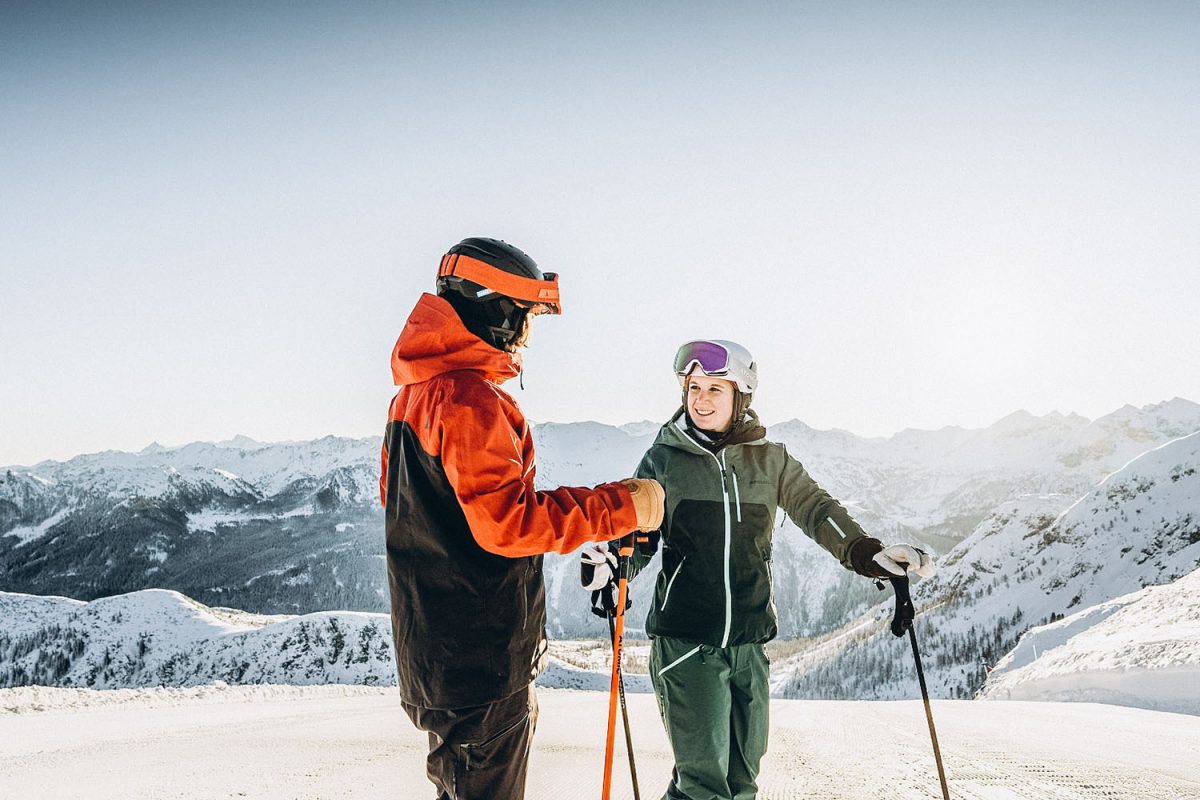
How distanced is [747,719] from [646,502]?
1.36m

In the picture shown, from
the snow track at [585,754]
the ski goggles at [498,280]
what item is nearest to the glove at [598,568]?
the ski goggles at [498,280]

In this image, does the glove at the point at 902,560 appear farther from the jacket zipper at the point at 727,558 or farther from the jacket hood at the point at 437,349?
the jacket hood at the point at 437,349

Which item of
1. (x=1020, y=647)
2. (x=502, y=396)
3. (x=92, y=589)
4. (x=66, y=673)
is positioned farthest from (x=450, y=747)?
(x=92, y=589)

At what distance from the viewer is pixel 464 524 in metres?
2.38

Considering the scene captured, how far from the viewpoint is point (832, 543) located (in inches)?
137

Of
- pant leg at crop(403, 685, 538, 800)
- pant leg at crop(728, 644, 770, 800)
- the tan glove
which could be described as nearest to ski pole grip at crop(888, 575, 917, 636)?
pant leg at crop(728, 644, 770, 800)

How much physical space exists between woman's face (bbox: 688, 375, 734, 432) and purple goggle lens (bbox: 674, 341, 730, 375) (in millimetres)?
72

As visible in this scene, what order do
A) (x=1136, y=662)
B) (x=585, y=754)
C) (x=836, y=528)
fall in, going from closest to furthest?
(x=836, y=528) < (x=585, y=754) < (x=1136, y=662)

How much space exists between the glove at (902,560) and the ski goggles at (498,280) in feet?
6.33

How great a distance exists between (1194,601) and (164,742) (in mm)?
22542

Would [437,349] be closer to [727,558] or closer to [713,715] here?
[727,558]

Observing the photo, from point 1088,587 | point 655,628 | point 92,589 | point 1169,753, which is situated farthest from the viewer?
point 92,589

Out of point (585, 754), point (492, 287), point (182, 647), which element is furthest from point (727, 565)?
point (182, 647)

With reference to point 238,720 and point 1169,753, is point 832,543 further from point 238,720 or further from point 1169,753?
point 238,720
